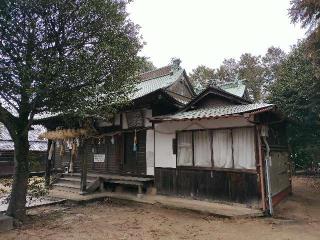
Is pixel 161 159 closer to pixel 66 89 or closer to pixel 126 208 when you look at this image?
pixel 126 208

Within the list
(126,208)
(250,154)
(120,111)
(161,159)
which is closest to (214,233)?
(250,154)

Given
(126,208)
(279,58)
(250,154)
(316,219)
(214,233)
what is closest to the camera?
(214,233)

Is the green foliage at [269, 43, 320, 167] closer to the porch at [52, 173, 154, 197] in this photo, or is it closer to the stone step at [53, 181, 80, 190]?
the porch at [52, 173, 154, 197]

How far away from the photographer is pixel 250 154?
35.0 feet

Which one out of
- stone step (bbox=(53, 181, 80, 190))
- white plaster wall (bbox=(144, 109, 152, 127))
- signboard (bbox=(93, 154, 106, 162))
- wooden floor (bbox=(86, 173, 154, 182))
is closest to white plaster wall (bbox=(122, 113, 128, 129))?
white plaster wall (bbox=(144, 109, 152, 127))

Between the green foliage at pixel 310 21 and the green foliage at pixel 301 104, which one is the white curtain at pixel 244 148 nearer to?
the green foliage at pixel 310 21

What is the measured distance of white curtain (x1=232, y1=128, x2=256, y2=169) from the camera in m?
10.6

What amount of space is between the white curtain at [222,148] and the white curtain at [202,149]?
0.28 metres

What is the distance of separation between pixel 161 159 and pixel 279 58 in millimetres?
33488

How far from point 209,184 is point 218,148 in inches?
60.8

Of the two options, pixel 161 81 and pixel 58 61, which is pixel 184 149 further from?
pixel 161 81

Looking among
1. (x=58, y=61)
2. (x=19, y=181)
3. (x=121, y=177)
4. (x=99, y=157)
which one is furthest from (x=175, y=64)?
(x=19, y=181)

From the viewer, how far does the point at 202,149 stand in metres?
12.0

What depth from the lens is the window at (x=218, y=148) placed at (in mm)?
10781
